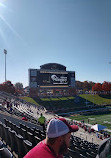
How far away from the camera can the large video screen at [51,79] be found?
46631mm

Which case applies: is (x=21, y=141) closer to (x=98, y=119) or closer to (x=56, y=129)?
(x=56, y=129)

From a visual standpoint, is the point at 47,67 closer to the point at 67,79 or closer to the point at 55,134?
the point at 67,79

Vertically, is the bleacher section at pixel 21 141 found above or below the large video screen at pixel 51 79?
below

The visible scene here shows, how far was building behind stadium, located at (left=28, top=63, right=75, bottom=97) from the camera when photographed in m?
46.1

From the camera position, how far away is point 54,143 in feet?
5.55

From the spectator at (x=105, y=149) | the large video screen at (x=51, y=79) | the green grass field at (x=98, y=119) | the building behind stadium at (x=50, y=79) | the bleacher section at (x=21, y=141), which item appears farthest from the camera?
the large video screen at (x=51, y=79)

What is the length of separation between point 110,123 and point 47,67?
2943 centimetres

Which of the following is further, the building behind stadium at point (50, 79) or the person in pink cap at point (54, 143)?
the building behind stadium at point (50, 79)

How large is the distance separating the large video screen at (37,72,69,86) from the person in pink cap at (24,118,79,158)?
1767 inches

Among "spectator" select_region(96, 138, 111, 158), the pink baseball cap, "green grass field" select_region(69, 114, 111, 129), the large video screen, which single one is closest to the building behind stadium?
the large video screen

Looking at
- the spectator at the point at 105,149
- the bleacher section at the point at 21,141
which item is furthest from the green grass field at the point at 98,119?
the spectator at the point at 105,149

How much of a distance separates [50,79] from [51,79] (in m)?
0.36

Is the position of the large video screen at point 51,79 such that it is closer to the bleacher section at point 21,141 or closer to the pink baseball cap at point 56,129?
the bleacher section at point 21,141

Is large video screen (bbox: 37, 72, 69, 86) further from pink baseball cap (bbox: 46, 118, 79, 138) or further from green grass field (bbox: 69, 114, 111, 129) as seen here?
pink baseball cap (bbox: 46, 118, 79, 138)
